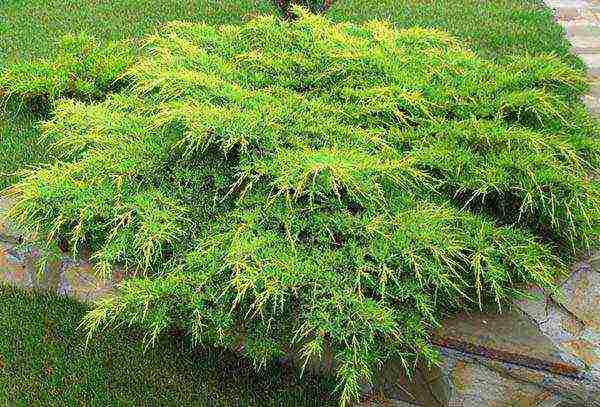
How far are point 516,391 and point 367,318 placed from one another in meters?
0.66

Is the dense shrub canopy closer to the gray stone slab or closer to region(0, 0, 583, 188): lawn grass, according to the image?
the gray stone slab

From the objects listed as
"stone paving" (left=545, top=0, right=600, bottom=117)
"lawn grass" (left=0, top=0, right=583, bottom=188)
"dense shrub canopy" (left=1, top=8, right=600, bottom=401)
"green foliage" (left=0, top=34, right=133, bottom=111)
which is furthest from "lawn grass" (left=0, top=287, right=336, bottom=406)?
"lawn grass" (left=0, top=0, right=583, bottom=188)

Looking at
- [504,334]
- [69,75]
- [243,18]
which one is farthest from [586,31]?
[504,334]

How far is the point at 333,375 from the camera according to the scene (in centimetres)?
285

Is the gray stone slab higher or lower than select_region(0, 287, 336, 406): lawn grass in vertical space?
higher

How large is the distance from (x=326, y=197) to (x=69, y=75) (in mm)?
2704

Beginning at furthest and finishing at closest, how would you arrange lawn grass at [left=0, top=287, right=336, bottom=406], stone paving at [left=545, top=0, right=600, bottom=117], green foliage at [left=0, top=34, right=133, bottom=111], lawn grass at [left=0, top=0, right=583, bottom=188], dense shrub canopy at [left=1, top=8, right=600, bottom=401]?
lawn grass at [left=0, top=0, right=583, bottom=188]
stone paving at [left=545, top=0, right=600, bottom=117]
green foliage at [left=0, top=34, right=133, bottom=111]
lawn grass at [left=0, top=287, right=336, bottom=406]
dense shrub canopy at [left=1, top=8, right=600, bottom=401]

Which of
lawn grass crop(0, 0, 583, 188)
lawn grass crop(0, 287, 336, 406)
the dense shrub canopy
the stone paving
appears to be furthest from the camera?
lawn grass crop(0, 0, 583, 188)

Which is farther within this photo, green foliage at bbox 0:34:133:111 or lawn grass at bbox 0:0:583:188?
lawn grass at bbox 0:0:583:188

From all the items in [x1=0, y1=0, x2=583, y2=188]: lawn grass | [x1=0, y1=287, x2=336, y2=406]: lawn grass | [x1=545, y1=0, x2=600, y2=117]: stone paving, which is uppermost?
[x1=545, y1=0, x2=600, y2=117]: stone paving

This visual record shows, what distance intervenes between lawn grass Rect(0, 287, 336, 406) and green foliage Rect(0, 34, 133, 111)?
1.78 metres

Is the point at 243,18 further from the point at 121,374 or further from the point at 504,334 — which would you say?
the point at 504,334

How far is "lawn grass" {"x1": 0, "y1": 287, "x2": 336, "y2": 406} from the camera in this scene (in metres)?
2.84

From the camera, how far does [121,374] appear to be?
2.94 metres
